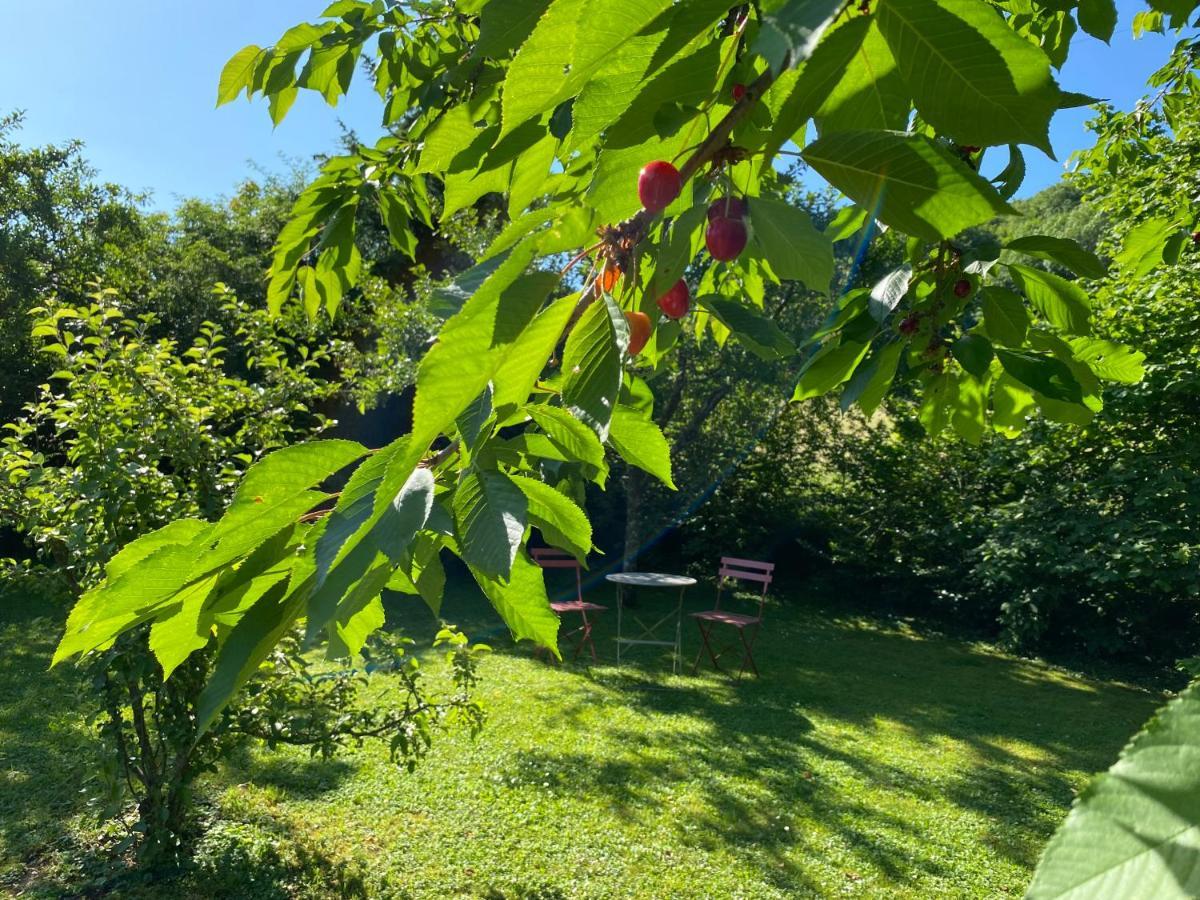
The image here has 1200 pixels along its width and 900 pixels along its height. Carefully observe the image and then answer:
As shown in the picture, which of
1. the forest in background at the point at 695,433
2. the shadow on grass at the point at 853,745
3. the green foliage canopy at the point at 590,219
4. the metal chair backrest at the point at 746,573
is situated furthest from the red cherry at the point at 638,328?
the metal chair backrest at the point at 746,573

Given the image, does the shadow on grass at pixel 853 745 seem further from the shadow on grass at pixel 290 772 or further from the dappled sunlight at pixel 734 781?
the shadow on grass at pixel 290 772

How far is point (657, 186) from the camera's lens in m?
0.66

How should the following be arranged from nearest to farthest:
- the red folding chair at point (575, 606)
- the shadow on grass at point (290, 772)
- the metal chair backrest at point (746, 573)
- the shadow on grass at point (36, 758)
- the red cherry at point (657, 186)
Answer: the red cherry at point (657, 186)
the shadow on grass at point (36, 758)
the shadow on grass at point (290, 772)
the red folding chair at point (575, 606)
the metal chair backrest at point (746, 573)

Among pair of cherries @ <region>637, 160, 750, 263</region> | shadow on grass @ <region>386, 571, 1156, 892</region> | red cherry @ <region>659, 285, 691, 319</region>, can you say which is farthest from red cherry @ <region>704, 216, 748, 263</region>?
shadow on grass @ <region>386, 571, 1156, 892</region>

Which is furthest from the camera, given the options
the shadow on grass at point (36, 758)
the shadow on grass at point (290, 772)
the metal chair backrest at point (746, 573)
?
the metal chair backrest at point (746, 573)

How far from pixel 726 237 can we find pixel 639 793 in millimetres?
4048

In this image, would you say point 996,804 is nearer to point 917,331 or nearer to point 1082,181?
point 917,331

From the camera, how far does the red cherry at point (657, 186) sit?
65 cm

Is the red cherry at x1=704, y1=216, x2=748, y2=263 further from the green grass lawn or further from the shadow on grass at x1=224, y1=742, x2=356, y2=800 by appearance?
the shadow on grass at x1=224, y1=742, x2=356, y2=800

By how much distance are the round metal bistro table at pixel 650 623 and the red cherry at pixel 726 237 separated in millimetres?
6018

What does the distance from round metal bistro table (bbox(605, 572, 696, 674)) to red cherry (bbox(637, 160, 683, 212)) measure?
20.0 feet

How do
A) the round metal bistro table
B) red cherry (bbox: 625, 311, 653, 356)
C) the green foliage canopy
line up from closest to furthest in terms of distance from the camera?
the green foliage canopy < red cherry (bbox: 625, 311, 653, 356) < the round metal bistro table

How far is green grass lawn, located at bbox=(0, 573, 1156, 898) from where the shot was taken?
10.9 feet

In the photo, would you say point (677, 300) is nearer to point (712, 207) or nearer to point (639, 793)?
point (712, 207)
